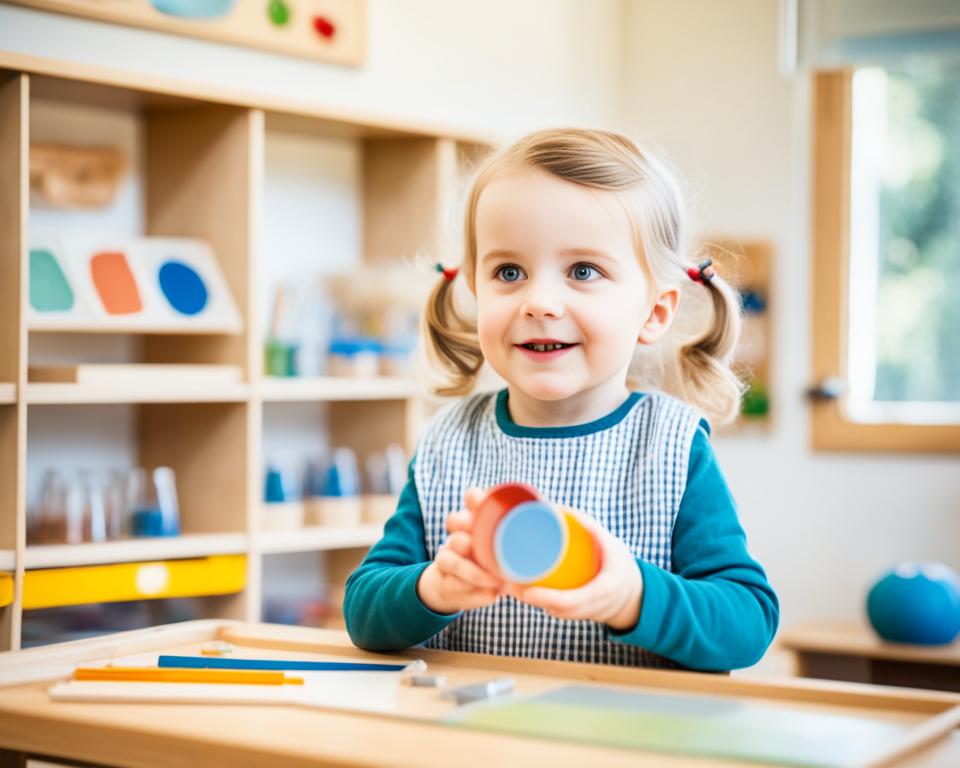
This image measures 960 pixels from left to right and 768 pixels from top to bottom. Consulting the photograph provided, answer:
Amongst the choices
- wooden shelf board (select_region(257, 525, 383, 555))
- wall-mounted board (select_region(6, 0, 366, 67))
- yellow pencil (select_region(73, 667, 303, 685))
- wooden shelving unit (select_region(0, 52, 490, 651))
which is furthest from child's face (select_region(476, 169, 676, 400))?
wall-mounted board (select_region(6, 0, 366, 67))

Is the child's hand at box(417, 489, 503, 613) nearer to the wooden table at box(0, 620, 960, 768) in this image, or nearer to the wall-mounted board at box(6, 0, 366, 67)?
the wooden table at box(0, 620, 960, 768)

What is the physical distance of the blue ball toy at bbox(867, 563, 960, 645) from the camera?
2.88 metres

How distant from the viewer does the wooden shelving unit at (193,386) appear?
218cm

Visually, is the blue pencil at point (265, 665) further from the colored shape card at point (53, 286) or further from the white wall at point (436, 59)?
the white wall at point (436, 59)

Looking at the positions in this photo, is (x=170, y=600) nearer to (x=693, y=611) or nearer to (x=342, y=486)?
(x=342, y=486)

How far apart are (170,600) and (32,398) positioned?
0.62 m

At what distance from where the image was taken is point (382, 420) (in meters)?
2.99

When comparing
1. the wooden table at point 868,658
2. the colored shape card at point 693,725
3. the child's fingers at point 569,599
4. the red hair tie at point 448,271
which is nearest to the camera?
the colored shape card at point 693,725

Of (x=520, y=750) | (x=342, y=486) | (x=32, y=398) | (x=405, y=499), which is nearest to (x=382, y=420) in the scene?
(x=342, y=486)

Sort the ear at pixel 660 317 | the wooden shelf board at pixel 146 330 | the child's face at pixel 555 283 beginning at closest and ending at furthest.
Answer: the child's face at pixel 555 283 → the ear at pixel 660 317 → the wooden shelf board at pixel 146 330

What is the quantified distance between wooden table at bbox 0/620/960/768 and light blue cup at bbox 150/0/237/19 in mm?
1828

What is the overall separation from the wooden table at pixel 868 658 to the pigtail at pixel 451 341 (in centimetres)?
176

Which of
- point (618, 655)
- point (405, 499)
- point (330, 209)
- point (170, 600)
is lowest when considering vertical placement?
point (170, 600)

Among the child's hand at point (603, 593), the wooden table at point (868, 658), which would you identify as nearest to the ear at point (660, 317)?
the child's hand at point (603, 593)
